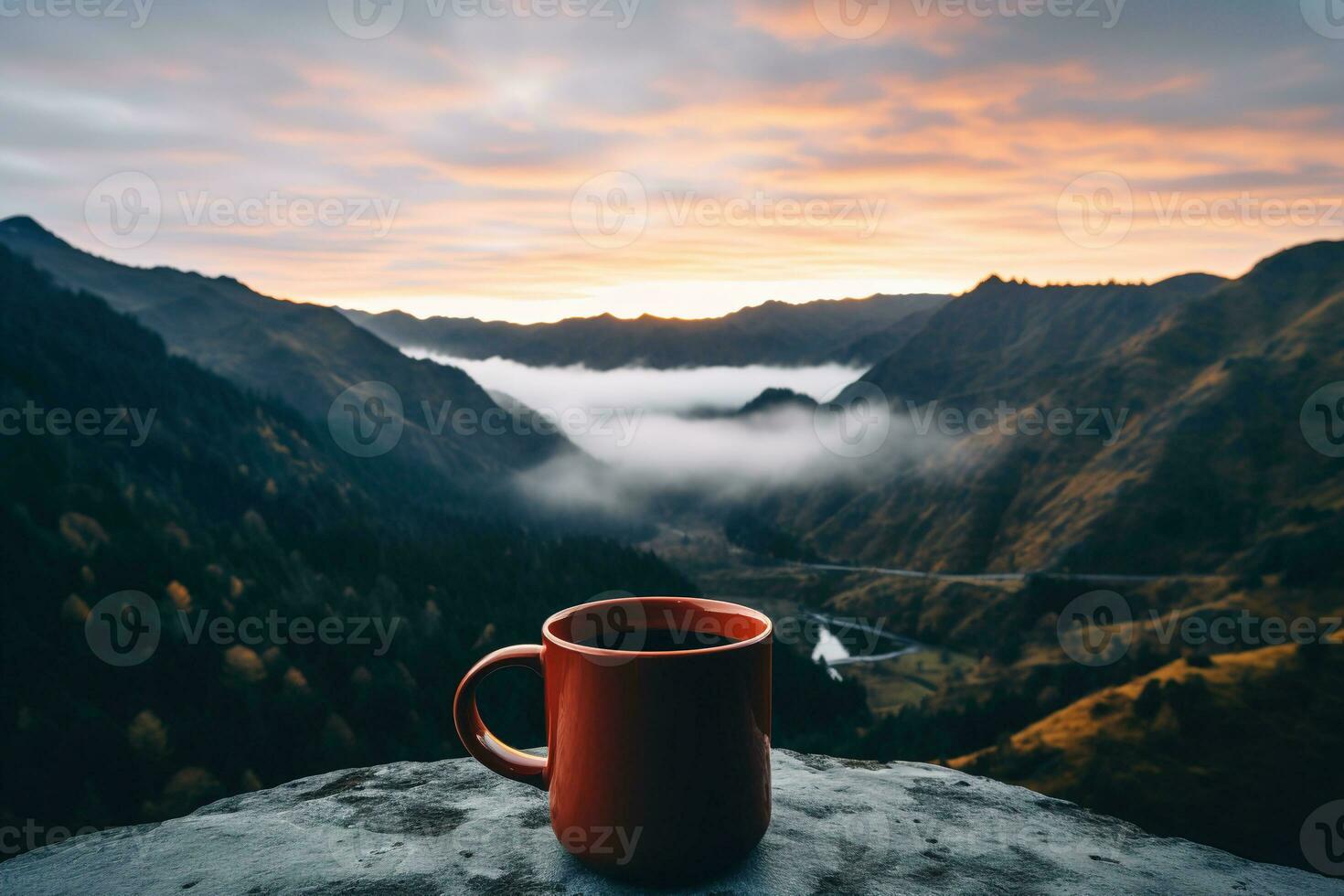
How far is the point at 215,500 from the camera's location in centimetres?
11281

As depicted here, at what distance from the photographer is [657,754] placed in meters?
2.59

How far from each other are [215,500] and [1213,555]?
6739 inches

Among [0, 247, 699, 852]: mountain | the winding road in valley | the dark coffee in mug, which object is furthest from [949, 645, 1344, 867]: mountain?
the winding road in valley

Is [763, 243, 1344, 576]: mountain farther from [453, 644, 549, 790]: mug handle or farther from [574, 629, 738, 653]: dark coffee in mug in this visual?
[453, 644, 549, 790]: mug handle

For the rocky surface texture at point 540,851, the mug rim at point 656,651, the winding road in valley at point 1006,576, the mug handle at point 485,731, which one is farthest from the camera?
the winding road in valley at point 1006,576

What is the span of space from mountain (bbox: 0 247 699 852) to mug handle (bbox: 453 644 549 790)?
58.8 meters

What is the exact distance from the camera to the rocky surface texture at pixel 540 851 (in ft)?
8.75

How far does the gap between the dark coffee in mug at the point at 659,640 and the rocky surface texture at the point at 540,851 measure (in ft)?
2.74

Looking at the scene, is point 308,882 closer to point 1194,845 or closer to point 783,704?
point 1194,845

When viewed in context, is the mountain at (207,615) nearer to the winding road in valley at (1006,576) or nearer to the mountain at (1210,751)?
the mountain at (1210,751)

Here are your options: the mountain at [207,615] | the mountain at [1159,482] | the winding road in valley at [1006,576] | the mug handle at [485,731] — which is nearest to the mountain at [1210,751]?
the mountain at [207,615]

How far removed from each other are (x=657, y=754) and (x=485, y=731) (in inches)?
35.5

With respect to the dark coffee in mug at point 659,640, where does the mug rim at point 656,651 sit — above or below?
above

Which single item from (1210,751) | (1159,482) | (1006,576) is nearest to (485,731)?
(1210,751)
